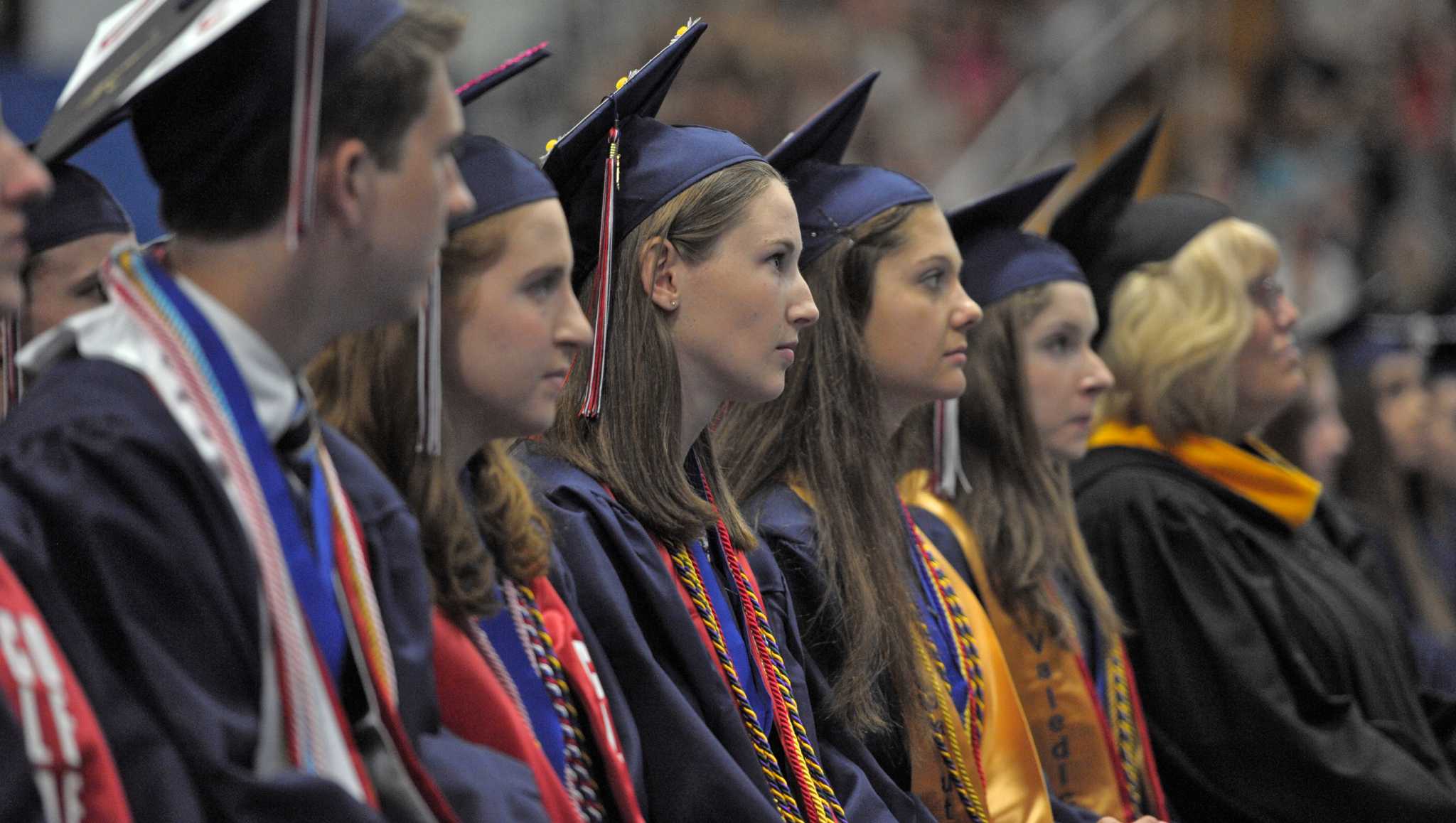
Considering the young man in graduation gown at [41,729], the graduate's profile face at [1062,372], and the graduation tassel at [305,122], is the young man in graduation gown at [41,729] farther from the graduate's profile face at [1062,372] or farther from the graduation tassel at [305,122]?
the graduate's profile face at [1062,372]

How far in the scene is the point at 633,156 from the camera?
9.05 ft

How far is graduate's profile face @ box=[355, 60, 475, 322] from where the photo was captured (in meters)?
1.75

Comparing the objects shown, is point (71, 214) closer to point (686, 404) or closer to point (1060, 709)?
point (686, 404)

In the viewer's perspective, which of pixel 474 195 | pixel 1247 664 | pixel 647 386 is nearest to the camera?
pixel 474 195

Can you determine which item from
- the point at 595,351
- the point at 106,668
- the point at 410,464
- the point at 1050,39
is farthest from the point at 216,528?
the point at 1050,39

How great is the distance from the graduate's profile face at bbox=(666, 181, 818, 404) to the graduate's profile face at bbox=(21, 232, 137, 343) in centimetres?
83

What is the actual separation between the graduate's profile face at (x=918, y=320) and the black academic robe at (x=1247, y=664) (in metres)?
0.98

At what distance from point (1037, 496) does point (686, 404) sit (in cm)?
117

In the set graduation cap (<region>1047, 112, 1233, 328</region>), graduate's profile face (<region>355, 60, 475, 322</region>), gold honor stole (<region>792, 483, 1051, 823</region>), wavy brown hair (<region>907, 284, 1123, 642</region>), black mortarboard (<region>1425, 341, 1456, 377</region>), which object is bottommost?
gold honor stole (<region>792, 483, 1051, 823</region>)

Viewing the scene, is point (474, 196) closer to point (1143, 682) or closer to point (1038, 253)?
point (1038, 253)

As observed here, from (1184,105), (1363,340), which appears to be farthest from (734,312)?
(1184,105)

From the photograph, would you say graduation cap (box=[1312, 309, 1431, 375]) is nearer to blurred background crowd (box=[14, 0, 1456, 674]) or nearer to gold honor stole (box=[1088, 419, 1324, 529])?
blurred background crowd (box=[14, 0, 1456, 674])

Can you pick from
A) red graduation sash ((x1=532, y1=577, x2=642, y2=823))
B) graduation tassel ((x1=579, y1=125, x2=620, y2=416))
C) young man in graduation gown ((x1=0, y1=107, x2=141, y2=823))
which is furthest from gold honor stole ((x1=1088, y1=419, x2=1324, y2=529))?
young man in graduation gown ((x1=0, y1=107, x2=141, y2=823))

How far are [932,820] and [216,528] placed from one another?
1.67 m
